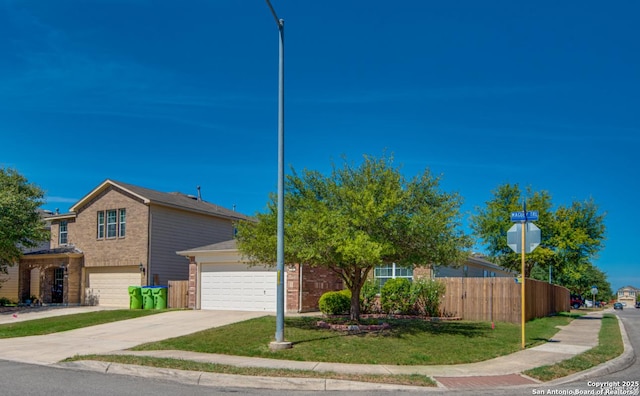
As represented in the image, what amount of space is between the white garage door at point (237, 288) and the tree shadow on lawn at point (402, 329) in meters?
4.41

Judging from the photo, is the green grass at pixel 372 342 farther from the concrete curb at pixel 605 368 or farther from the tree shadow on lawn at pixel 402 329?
the concrete curb at pixel 605 368

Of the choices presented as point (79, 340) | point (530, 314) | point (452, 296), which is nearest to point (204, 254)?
point (79, 340)

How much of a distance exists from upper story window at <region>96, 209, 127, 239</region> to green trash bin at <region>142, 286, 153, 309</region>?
4.47 m

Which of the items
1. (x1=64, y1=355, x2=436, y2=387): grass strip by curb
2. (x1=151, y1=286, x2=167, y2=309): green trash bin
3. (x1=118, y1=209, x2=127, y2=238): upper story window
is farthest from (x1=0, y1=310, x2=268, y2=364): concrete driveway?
(x1=118, y1=209, x2=127, y2=238): upper story window

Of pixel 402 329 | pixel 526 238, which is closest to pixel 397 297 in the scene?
pixel 402 329

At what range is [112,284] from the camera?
99.8 feet

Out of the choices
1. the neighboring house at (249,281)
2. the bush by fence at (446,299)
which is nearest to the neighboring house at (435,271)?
the neighboring house at (249,281)

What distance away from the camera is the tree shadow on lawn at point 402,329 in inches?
619

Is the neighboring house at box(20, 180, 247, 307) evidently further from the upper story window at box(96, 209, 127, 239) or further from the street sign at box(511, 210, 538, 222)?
the street sign at box(511, 210, 538, 222)

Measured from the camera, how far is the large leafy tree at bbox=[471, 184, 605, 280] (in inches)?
1159

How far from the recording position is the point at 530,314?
23.8m

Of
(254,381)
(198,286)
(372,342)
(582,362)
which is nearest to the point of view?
(254,381)

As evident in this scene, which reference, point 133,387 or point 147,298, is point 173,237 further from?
point 133,387

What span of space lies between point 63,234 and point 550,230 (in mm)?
27437
